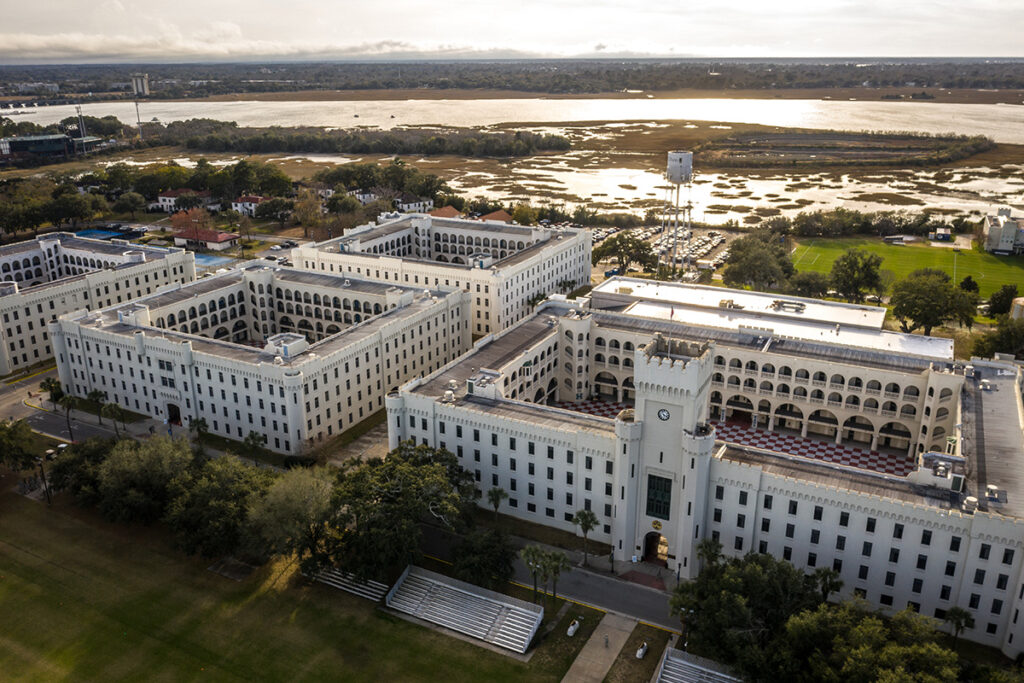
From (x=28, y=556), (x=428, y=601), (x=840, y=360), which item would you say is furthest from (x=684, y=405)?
(x=28, y=556)

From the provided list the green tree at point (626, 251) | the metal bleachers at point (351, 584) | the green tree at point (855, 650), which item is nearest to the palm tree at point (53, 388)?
the metal bleachers at point (351, 584)

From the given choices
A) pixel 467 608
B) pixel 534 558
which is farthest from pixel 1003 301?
pixel 467 608

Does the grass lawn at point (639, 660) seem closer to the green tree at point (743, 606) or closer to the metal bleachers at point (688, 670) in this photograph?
the metal bleachers at point (688, 670)

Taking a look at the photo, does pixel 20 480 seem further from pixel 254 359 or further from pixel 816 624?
pixel 816 624

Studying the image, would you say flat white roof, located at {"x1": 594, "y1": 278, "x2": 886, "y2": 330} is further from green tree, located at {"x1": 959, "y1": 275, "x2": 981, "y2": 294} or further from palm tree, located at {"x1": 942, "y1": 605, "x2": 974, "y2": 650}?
palm tree, located at {"x1": 942, "y1": 605, "x2": 974, "y2": 650}

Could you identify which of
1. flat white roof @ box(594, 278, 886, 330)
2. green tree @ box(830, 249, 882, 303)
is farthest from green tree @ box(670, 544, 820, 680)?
green tree @ box(830, 249, 882, 303)

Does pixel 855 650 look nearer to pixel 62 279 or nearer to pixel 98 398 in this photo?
pixel 98 398
